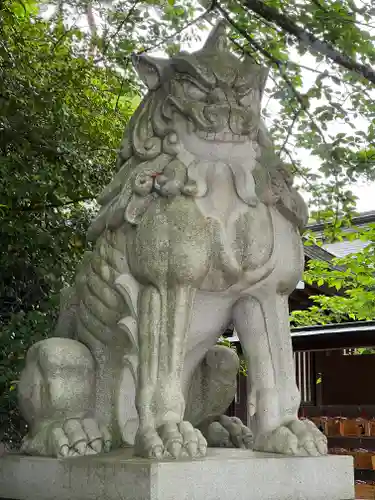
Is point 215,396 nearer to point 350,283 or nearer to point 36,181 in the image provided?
point 36,181

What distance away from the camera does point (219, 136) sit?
264 centimetres

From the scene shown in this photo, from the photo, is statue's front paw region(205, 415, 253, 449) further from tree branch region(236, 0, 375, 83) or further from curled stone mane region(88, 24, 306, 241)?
tree branch region(236, 0, 375, 83)

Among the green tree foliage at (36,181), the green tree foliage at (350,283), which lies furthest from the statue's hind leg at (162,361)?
the green tree foliage at (350,283)

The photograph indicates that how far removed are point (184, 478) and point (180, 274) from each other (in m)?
0.67

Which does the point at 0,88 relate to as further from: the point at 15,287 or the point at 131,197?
the point at 131,197

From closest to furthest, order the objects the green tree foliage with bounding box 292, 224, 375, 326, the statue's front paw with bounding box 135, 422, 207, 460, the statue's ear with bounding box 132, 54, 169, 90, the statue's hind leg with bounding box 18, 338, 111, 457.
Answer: the statue's front paw with bounding box 135, 422, 207, 460, the statue's hind leg with bounding box 18, 338, 111, 457, the statue's ear with bounding box 132, 54, 169, 90, the green tree foliage with bounding box 292, 224, 375, 326

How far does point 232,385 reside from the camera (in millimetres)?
2908

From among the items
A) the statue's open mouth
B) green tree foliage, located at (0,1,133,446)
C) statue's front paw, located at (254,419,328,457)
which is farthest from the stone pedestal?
green tree foliage, located at (0,1,133,446)

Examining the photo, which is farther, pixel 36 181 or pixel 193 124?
pixel 36 181

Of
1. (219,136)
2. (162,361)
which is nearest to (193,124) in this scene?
(219,136)

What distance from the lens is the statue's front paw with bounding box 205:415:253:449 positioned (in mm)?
2906

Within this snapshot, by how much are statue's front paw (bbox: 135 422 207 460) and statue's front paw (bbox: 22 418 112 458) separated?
0.92ft

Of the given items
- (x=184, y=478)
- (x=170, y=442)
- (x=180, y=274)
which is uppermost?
(x=180, y=274)

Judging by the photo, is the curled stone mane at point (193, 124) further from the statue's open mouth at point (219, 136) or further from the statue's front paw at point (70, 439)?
the statue's front paw at point (70, 439)
